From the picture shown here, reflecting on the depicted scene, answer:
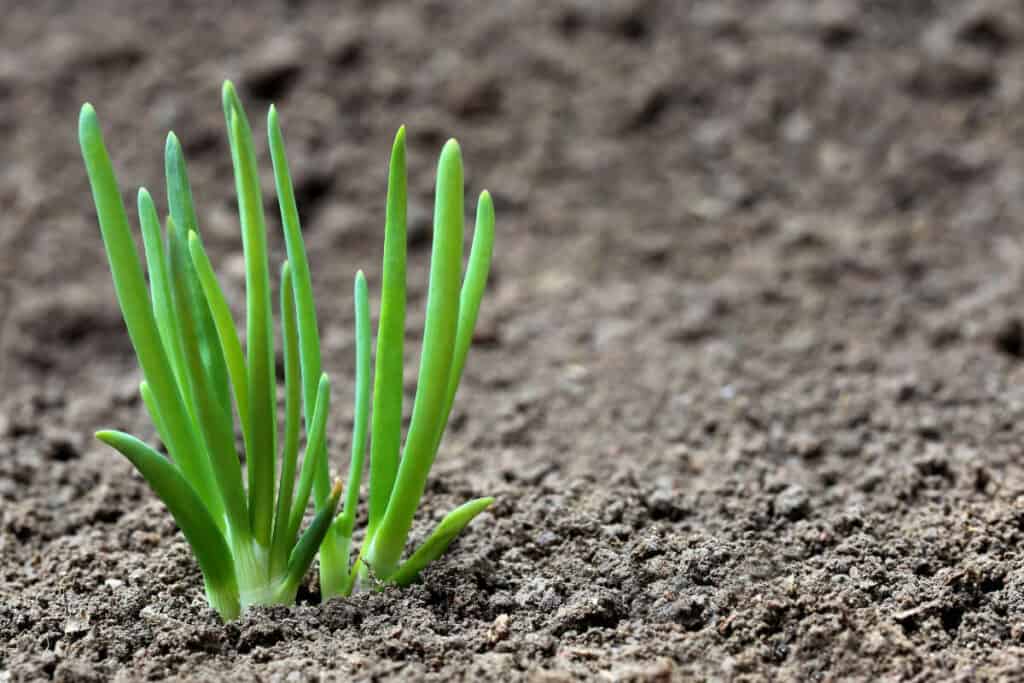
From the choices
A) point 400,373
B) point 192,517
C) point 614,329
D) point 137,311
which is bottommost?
point 614,329

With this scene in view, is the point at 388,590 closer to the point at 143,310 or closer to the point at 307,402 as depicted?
the point at 307,402

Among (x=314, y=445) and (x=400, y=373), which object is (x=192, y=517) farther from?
(x=400, y=373)

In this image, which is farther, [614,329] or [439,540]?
[614,329]

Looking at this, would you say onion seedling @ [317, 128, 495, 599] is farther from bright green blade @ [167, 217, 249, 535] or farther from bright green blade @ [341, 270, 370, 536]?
bright green blade @ [167, 217, 249, 535]

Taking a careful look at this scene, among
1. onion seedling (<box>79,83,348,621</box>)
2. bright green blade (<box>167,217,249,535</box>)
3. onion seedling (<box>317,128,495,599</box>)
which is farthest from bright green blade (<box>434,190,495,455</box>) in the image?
bright green blade (<box>167,217,249,535</box>)

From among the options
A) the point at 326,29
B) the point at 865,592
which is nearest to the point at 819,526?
the point at 865,592

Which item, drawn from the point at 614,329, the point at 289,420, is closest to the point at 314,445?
the point at 289,420
